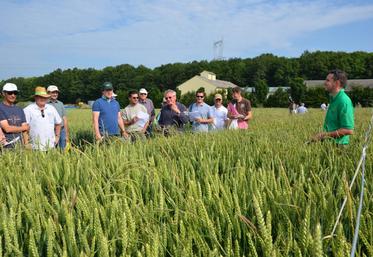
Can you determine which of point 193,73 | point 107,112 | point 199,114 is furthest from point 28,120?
point 193,73

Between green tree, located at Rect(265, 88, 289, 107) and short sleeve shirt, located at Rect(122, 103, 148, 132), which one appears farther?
green tree, located at Rect(265, 88, 289, 107)

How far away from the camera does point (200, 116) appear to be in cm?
707

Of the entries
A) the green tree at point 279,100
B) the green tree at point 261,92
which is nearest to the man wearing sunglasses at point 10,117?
the green tree at point 279,100

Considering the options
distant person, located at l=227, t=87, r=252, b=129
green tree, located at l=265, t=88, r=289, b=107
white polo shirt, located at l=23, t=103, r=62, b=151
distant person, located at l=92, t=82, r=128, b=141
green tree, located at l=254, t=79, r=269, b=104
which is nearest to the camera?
white polo shirt, located at l=23, t=103, r=62, b=151

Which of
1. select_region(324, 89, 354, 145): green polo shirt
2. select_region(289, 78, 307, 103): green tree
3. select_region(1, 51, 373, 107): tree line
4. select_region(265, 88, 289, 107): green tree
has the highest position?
select_region(1, 51, 373, 107): tree line

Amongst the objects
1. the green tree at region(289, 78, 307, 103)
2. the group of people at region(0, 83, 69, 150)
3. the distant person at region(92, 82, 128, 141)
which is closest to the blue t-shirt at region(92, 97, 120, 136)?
the distant person at region(92, 82, 128, 141)

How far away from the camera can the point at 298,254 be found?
1.26 meters

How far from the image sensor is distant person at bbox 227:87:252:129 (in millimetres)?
7363

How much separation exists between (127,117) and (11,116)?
2110 millimetres

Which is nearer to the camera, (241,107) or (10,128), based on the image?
(10,128)

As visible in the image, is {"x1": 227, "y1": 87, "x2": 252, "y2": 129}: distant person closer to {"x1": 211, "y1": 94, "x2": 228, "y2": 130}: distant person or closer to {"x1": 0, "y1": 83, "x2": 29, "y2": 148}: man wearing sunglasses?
{"x1": 211, "y1": 94, "x2": 228, "y2": 130}: distant person

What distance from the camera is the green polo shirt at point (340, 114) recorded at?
13.4 feet

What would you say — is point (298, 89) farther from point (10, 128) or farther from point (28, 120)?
point (10, 128)

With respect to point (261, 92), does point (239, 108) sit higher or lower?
higher
